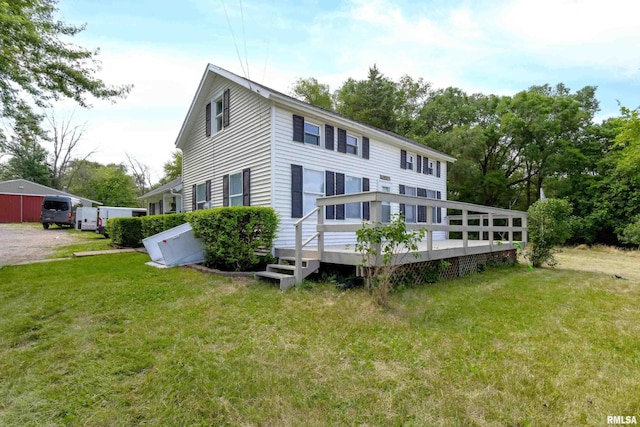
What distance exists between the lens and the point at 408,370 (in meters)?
2.80


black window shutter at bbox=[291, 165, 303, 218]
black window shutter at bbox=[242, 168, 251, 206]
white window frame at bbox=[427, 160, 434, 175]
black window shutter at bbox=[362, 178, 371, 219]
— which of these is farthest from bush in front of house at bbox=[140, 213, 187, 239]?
white window frame at bbox=[427, 160, 434, 175]

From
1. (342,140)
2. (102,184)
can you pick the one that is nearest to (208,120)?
(342,140)

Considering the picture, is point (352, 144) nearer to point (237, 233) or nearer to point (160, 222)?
point (237, 233)

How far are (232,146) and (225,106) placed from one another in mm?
1475

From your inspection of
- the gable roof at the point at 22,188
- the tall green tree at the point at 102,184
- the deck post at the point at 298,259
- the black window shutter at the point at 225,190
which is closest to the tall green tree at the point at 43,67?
the black window shutter at the point at 225,190

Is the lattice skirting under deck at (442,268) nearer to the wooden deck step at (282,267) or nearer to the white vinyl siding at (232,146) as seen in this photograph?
the wooden deck step at (282,267)

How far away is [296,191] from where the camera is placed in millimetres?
8281

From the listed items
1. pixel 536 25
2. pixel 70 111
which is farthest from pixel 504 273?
pixel 70 111

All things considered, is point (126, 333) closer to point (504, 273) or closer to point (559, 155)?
point (504, 273)

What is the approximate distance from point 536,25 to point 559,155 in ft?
46.5

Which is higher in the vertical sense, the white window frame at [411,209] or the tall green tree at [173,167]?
the tall green tree at [173,167]

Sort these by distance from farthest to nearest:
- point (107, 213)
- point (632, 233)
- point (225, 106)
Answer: point (107, 213) < point (632, 233) < point (225, 106)

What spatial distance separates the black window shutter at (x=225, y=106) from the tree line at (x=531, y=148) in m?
15.0

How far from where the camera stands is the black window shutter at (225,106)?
9.79 metres
